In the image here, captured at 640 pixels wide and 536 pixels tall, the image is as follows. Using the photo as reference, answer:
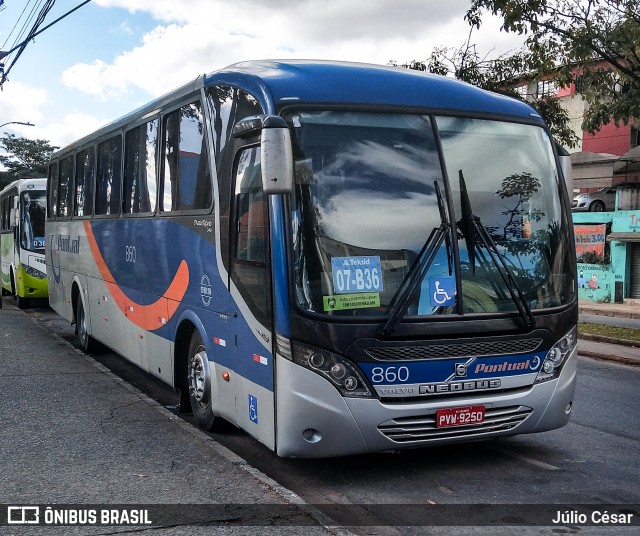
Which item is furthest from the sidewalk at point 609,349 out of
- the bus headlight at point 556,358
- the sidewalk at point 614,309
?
the sidewalk at point 614,309

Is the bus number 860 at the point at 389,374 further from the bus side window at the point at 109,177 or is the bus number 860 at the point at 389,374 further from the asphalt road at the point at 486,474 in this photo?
the bus side window at the point at 109,177

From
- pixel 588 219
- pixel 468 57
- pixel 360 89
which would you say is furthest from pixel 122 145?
pixel 588 219

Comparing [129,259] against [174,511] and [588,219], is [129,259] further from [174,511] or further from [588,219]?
[588,219]

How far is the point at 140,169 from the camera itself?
9.52m

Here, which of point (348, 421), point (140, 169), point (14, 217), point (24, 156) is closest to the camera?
point (348, 421)

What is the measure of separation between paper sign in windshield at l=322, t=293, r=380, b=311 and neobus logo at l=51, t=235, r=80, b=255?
8.16 m

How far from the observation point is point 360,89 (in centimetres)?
620

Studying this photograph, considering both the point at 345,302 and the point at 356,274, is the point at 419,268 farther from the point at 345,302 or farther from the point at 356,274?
the point at 345,302

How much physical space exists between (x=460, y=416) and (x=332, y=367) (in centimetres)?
103

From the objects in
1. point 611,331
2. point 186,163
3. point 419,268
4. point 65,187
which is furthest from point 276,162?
point 611,331

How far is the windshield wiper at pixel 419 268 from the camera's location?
18.6 ft

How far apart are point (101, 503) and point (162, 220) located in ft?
12.2

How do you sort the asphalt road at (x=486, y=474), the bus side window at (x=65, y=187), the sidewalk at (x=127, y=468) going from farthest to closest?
the bus side window at (x=65, y=187), the asphalt road at (x=486, y=474), the sidewalk at (x=127, y=468)

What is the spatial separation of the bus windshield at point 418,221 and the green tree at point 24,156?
6845cm
